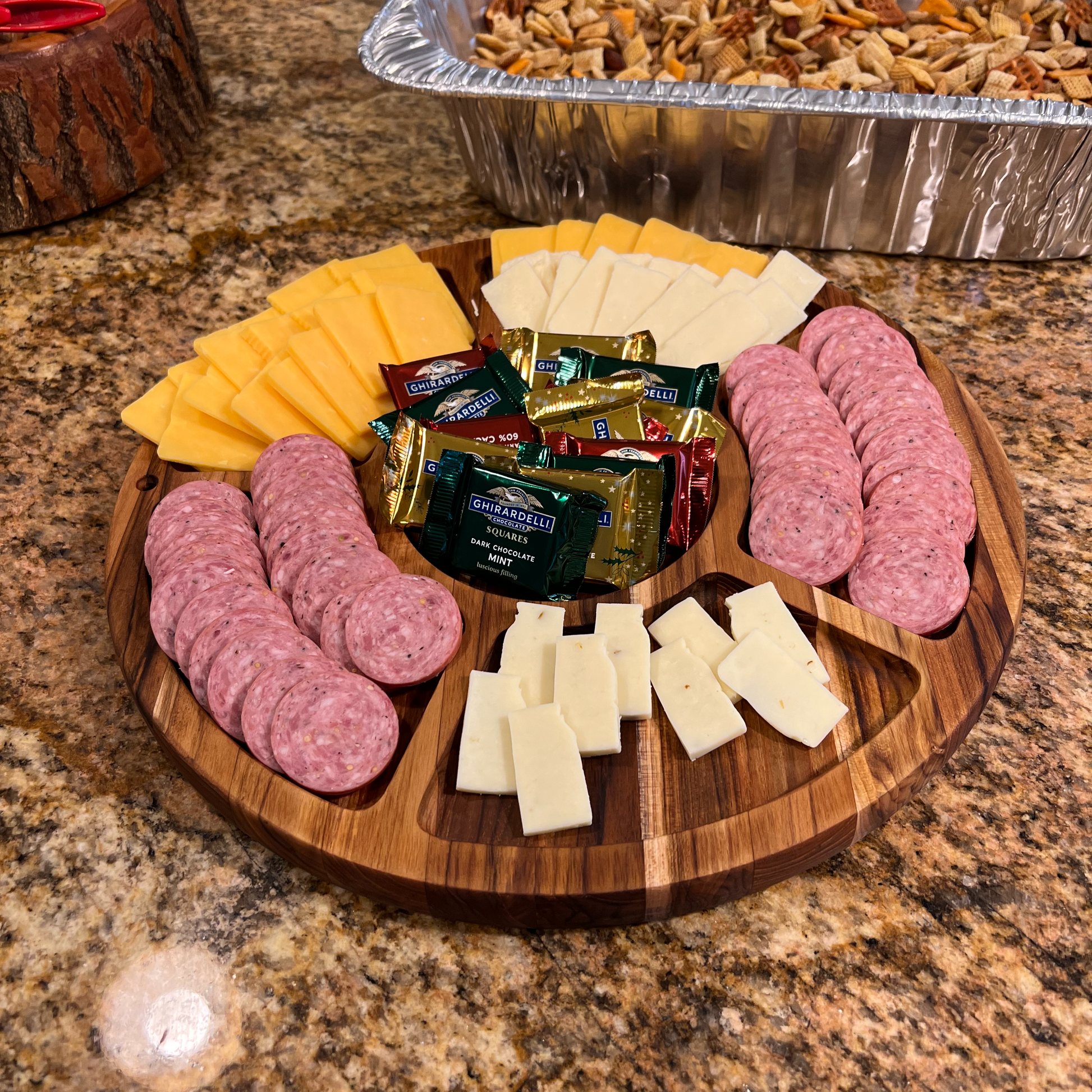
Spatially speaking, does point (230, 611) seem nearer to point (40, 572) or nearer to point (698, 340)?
point (40, 572)

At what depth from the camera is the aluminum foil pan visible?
1848mm

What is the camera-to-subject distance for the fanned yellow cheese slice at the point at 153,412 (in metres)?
1.74

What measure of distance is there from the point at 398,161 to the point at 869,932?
7.49ft

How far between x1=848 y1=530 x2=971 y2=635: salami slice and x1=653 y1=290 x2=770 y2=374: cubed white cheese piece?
0.54m

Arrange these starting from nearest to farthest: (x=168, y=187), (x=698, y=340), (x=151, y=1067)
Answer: (x=151, y=1067) < (x=698, y=340) < (x=168, y=187)

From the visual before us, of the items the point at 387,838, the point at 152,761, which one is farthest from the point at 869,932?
the point at 152,761

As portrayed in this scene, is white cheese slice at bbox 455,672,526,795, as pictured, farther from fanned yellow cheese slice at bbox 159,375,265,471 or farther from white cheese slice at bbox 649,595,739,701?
fanned yellow cheese slice at bbox 159,375,265,471

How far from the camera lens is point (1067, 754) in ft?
4.67

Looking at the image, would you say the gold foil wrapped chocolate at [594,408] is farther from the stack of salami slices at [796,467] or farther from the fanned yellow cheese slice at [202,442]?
the fanned yellow cheese slice at [202,442]

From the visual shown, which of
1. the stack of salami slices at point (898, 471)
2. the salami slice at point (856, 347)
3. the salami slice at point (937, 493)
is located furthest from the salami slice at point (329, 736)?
the salami slice at point (856, 347)

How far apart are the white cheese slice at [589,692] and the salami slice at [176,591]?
51cm

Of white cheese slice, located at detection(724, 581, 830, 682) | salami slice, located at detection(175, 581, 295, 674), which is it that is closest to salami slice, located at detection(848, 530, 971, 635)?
white cheese slice, located at detection(724, 581, 830, 682)

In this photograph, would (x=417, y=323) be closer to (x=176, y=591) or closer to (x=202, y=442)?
(x=202, y=442)

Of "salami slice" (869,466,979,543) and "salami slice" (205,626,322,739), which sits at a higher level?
"salami slice" (869,466,979,543)
